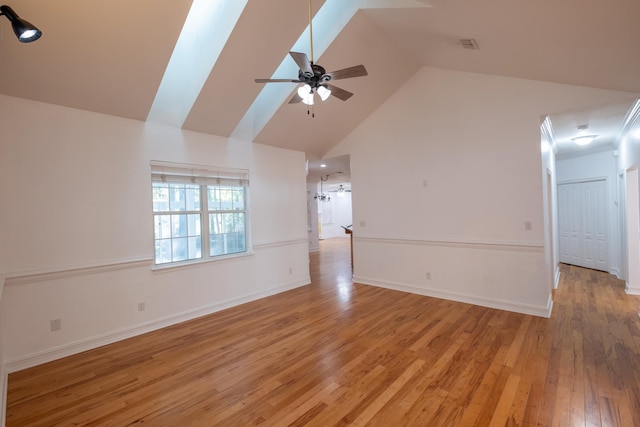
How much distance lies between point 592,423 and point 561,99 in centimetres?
346

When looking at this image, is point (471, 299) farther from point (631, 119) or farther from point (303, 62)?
point (303, 62)

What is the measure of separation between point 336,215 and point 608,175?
10.7 metres

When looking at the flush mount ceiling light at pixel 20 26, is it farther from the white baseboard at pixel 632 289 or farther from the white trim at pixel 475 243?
the white baseboard at pixel 632 289

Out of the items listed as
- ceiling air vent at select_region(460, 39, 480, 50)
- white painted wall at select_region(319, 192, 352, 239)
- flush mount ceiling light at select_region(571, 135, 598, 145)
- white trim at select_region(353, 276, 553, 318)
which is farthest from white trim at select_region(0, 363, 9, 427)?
white painted wall at select_region(319, 192, 352, 239)

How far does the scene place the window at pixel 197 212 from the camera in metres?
3.90

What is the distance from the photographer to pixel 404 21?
325 centimetres

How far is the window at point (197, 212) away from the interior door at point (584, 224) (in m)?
7.25

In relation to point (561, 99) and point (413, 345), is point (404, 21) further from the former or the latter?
point (413, 345)

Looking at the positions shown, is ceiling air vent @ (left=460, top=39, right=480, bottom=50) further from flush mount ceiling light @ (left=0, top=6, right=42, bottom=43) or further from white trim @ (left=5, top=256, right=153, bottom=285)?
white trim @ (left=5, top=256, right=153, bottom=285)

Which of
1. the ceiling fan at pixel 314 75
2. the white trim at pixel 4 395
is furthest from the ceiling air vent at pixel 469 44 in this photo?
the white trim at pixel 4 395

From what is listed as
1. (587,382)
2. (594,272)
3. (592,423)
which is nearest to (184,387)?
(592,423)

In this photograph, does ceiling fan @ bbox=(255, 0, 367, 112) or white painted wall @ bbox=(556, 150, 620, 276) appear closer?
ceiling fan @ bbox=(255, 0, 367, 112)

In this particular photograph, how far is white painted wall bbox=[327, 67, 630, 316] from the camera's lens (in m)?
3.83

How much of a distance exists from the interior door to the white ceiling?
3.12m
